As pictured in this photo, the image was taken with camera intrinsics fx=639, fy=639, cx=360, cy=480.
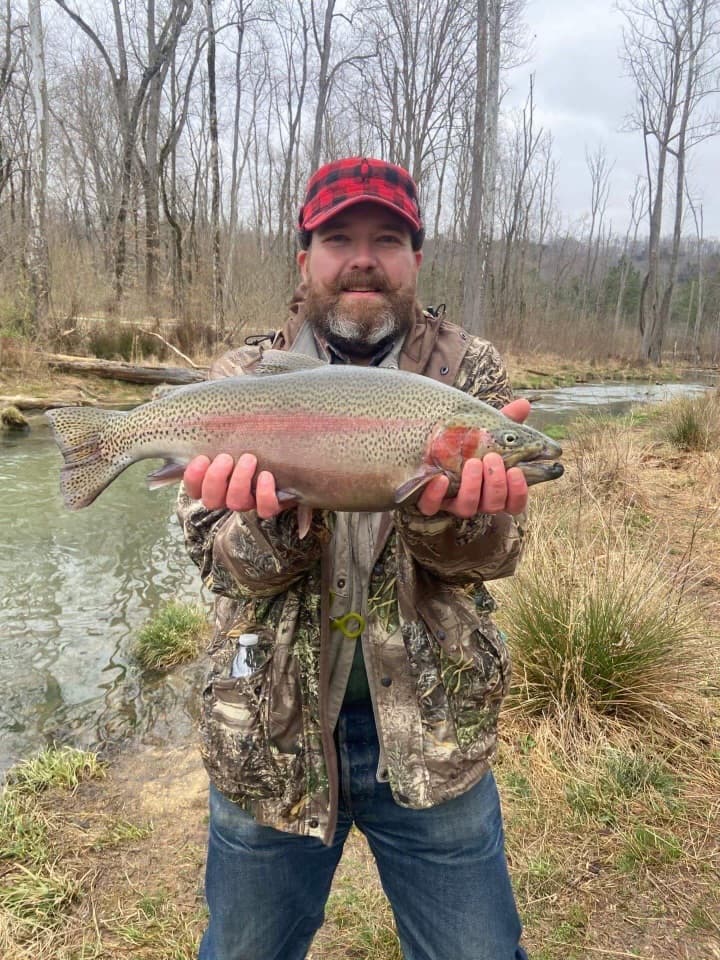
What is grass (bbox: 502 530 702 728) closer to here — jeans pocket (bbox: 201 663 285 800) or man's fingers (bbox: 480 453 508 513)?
man's fingers (bbox: 480 453 508 513)

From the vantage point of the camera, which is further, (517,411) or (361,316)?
(361,316)

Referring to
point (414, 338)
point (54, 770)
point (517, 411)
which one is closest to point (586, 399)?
point (54, 770)

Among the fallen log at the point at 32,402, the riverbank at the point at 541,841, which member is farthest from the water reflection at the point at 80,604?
the fallen log at the point at 32,402

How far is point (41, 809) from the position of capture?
373cm

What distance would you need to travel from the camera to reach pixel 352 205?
7.98ft

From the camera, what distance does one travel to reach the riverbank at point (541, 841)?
2773 millimetres

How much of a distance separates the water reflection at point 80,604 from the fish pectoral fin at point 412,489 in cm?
376

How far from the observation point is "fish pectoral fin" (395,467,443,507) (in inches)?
73.7

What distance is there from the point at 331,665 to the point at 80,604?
5.38 metres

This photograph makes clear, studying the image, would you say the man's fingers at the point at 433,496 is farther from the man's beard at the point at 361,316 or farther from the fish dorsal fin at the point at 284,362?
the man's beard at the point at 361,316

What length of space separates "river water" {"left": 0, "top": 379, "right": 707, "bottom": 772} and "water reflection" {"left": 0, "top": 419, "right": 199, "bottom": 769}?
1 cm

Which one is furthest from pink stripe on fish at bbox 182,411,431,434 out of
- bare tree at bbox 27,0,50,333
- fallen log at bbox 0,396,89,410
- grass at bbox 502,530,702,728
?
bare tree at bbox 27,0,50,333

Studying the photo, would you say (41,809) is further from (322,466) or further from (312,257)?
(312,257)

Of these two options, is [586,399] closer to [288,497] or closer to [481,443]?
[481,443]
